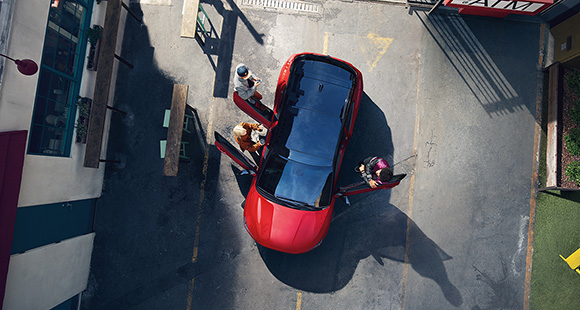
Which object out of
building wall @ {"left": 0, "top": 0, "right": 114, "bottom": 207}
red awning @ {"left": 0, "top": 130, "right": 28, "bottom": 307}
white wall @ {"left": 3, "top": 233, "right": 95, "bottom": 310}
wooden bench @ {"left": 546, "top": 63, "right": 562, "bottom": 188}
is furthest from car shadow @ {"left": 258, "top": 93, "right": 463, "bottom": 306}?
red awning @ {"left": 0, "top": 130, "right": 28, "bottom": 307}

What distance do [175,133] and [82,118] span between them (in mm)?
2033

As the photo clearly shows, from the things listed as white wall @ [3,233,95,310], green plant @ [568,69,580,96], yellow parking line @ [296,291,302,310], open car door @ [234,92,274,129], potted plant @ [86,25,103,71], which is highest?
green plant @ [568,69,580,96]

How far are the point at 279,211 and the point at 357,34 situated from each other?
478 centimetres

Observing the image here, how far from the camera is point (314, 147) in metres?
6.02

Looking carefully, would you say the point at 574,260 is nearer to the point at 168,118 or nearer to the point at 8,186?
the point at 168,118

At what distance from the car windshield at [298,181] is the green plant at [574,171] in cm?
569

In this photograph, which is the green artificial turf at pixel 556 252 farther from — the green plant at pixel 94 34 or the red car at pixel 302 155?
the green plant at pixel 94 34

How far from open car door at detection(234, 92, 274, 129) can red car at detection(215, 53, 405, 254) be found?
1.0 inches

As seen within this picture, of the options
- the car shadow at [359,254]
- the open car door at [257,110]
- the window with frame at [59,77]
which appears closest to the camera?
the window with frame at [59,77]

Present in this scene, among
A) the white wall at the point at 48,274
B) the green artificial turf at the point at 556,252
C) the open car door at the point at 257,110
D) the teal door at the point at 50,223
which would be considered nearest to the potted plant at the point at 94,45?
the teal door at the point at 50,223

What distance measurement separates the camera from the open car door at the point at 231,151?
19.3 feet

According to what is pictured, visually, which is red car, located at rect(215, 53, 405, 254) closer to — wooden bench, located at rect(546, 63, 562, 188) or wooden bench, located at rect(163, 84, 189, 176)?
wooden bench, located at rect(163, 84, 189, 176)

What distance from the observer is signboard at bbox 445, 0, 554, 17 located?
6625 millimetres

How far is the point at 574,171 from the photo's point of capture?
6805mm
